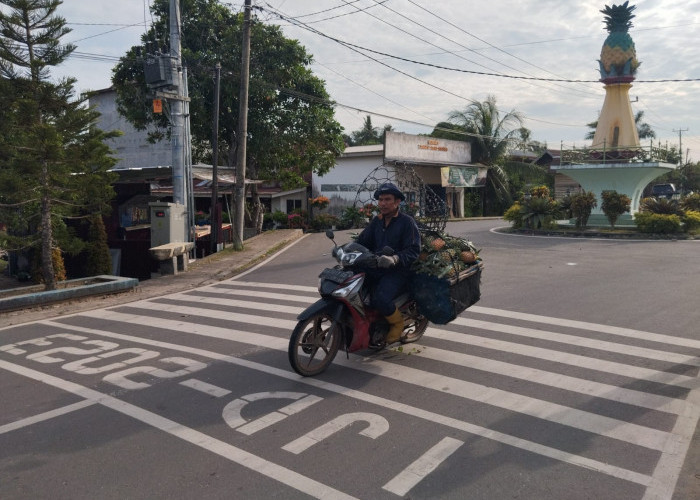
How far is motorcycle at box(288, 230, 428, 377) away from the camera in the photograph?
5.41 meters

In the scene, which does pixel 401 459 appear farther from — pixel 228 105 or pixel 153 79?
pixel 228 105

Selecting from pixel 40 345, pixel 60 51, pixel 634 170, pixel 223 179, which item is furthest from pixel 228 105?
pixel 634 170

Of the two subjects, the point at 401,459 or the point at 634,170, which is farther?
the point at 634,170

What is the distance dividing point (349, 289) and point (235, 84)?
1705cm

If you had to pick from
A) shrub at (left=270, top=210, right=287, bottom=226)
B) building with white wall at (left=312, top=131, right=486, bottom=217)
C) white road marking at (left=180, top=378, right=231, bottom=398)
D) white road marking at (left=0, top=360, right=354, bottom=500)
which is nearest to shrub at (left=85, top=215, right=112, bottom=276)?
white road marking at (left=0, top=360, right=354, bottom=500)

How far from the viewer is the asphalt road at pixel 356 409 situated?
3.63 meters

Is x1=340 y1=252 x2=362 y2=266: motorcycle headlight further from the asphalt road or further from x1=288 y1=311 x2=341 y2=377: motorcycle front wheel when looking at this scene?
the asphalt road

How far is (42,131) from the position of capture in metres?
9.12

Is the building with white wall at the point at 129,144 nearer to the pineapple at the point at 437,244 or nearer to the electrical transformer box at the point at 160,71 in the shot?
the electrical transformer box at the point at 160,71

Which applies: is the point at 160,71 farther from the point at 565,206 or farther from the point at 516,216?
the point at 565,206

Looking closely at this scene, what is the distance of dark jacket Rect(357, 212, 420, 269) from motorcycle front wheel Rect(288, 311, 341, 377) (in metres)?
1.01

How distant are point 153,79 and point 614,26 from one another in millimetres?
22242

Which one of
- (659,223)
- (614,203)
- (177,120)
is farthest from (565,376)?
(614,203)

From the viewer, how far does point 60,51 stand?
9.68m
